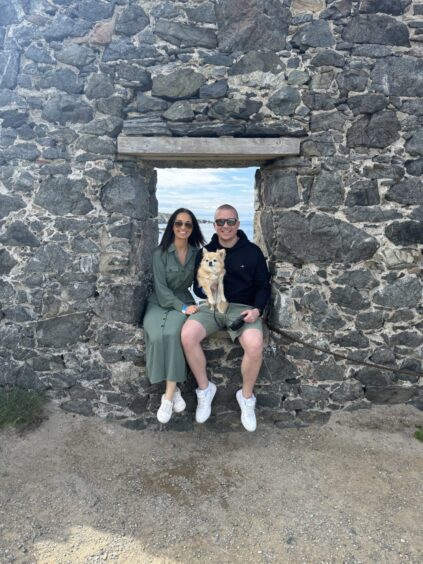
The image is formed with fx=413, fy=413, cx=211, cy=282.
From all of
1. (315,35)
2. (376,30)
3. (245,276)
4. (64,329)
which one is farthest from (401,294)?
(64,329)

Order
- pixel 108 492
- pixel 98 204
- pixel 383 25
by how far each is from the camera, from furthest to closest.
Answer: pixel 98 204, pixel 383 25, pixel 108 492

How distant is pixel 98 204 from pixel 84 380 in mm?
1752

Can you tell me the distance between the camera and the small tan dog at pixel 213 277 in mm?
3648

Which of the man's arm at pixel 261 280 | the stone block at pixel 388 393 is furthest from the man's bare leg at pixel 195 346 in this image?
the stone block at pixel 388 393

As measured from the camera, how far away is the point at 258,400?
4184 millimetres

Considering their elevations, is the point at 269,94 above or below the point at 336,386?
above

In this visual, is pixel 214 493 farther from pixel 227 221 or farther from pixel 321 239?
pixel 321 239

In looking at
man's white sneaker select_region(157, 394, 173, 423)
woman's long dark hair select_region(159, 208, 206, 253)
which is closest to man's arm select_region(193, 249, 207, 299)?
woman's long dark hair select_region(159, 208, 206, 253)

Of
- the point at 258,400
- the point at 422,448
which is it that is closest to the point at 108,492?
the point at 258,400

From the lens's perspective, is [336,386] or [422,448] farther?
[336,386]

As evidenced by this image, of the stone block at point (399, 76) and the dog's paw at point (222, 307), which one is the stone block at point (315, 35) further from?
the dog's paw at point (222, 307)

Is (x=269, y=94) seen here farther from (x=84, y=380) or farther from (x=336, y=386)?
(x=84, y=380)

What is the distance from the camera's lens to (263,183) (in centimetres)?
430

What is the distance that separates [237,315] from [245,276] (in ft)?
1.23
